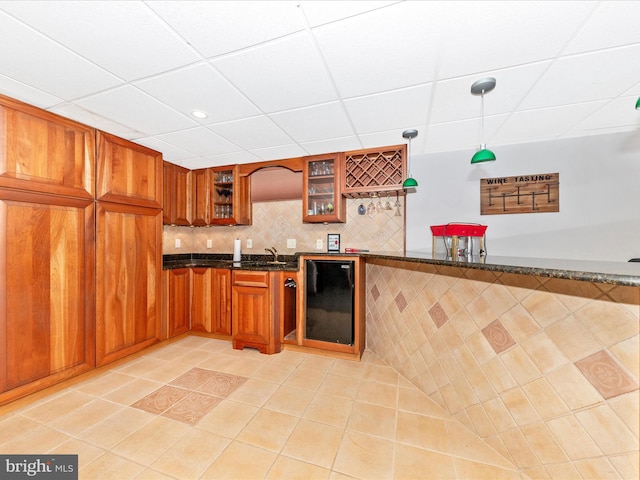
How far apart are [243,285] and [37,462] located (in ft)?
5.64

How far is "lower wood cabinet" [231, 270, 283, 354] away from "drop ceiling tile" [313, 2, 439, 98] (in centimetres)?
195

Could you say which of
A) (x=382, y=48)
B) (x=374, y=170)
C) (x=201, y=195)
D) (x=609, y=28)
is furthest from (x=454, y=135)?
(x=201, y=195)

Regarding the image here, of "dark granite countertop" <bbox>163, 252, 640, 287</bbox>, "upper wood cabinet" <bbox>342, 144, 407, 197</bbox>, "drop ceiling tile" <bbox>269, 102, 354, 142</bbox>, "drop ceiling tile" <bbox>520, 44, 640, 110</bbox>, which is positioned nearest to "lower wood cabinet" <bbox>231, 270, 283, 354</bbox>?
"dark granite countertop" <bbox>163, 252, 640, 287</bbox>

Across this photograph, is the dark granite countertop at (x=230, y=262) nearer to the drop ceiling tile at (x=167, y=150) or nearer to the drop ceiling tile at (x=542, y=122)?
the drop ceiling tile at (x=167, y=150)

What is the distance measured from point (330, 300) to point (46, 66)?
105 inches

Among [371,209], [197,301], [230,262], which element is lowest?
[197,301]

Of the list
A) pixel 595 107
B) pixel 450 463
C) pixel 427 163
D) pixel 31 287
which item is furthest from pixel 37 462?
pixel 595 107

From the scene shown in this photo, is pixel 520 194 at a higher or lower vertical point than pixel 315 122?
lower

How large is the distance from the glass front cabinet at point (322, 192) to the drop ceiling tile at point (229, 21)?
1.78 meters

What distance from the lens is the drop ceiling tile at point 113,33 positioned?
1.15m

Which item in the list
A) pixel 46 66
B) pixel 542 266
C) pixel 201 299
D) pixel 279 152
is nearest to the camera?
pixel 542 266

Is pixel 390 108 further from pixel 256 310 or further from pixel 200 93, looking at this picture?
pixel 256 310

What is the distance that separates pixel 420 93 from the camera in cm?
181

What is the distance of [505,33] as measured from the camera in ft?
4.24
